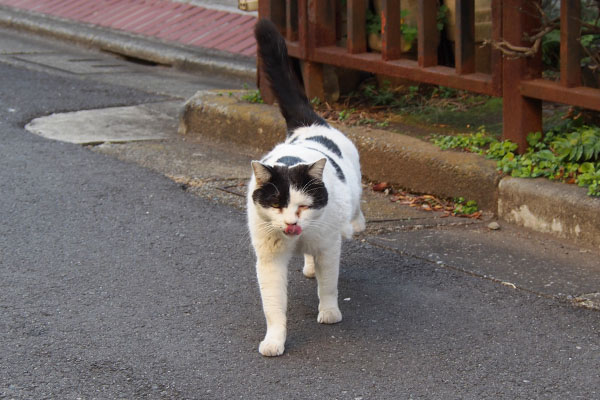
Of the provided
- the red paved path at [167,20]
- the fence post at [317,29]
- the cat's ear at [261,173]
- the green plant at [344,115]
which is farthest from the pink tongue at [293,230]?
the red paved path at [167,20]

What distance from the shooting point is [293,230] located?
11.8 feet

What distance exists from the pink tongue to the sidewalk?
1843 millimetres

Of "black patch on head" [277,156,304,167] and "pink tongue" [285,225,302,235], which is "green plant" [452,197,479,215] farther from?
"pink tongue" [285,225,302,235]

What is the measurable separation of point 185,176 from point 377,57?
1556 millimetres

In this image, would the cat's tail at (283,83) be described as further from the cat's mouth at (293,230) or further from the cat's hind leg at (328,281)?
the cat's mouth at (293,230)

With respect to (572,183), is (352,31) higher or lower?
higher

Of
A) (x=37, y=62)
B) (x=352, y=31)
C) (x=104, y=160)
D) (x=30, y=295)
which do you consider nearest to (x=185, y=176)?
(x=104, y=160)

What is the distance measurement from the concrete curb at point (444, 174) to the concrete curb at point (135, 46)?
2.09 m

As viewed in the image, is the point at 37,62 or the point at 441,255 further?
the point at 37,62

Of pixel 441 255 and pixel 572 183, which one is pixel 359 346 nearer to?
pixel 441 255

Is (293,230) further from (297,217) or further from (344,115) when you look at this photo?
(344,115)

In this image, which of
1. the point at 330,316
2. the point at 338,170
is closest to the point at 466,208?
the point at 338,170

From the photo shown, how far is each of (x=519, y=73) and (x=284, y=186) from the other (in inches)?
90.2

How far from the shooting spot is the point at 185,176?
20.2 ft
